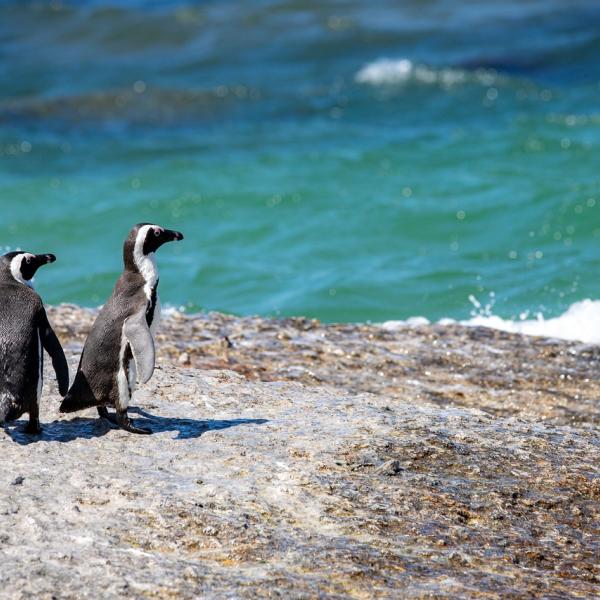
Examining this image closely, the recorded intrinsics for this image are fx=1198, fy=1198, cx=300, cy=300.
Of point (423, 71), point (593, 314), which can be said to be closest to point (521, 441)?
point (593, 314)

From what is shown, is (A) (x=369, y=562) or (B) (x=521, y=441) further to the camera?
(B) (x=521, y=441)

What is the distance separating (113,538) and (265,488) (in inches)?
32.1

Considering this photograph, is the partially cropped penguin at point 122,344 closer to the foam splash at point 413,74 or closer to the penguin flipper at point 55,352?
the penguin flipper at point 55,352

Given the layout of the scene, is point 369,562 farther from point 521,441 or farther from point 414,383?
point 414,383

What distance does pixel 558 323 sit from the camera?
10898mm

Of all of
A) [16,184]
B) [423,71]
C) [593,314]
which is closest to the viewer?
[593,314]

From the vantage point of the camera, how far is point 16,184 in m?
17.2

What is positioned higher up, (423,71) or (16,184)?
(423,71)

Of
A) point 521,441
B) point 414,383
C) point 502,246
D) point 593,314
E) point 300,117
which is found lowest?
point 521,441

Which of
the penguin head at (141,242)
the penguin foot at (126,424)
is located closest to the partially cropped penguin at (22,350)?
the penguin foot at (126,424)

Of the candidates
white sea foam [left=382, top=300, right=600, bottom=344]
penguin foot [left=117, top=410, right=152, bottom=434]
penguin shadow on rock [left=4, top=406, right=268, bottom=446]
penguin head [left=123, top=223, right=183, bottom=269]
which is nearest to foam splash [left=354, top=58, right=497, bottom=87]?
white sea foam [left=382, top=300, right=600, bottom=344]

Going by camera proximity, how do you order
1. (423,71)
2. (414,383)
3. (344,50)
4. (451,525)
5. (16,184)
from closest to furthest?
(451,525) → (414,383) → (16,184) → (423,71) → (344,50)

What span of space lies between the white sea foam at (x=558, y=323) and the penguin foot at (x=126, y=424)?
399cm

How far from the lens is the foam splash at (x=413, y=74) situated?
20.2m
